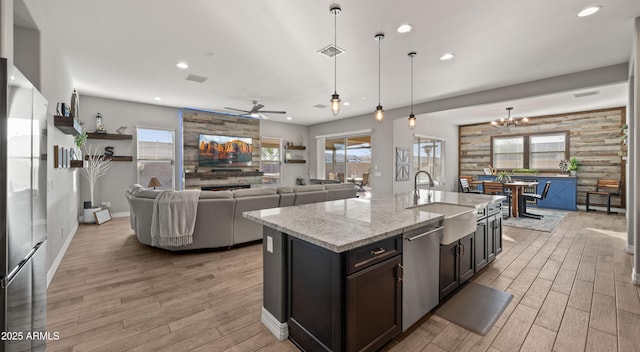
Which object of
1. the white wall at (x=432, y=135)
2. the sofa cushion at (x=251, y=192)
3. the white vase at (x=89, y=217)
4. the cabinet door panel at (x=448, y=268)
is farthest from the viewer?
A: the white wall at (x=432, y=135)

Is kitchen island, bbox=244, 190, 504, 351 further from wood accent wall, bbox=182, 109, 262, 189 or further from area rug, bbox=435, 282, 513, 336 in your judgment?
wood accent wall, bbox=182, 109, 262, 189

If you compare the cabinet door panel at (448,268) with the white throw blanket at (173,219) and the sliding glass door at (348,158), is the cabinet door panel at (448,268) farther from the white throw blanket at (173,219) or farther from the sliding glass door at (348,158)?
the sliding glass door at (348,158)

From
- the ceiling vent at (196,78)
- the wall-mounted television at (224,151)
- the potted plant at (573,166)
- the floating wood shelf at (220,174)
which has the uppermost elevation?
the ceiling vent at (196,78)

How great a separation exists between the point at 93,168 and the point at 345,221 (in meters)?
6.54

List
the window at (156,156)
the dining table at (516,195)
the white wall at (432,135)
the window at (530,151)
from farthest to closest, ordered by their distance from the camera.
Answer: the window at (530,151), the white wall at (432,135), the window at (156,156), the dining table at (516,195)

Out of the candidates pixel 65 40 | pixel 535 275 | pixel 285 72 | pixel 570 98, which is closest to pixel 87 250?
pixel 65 40

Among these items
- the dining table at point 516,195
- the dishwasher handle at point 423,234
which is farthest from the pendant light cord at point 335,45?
the dining table at point 516,195

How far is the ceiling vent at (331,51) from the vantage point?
11.4ft

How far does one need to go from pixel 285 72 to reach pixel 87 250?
4096 mm

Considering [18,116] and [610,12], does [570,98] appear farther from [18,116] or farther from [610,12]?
[18,116]

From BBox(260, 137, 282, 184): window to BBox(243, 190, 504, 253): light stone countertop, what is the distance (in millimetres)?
6770

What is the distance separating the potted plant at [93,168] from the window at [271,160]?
13.7ft

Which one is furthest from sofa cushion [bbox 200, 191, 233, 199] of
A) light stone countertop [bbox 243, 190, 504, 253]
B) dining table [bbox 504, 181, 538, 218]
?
dining table [bbox 504, 181, 538, 218]

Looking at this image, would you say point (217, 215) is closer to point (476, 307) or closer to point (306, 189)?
point (306, 189)
